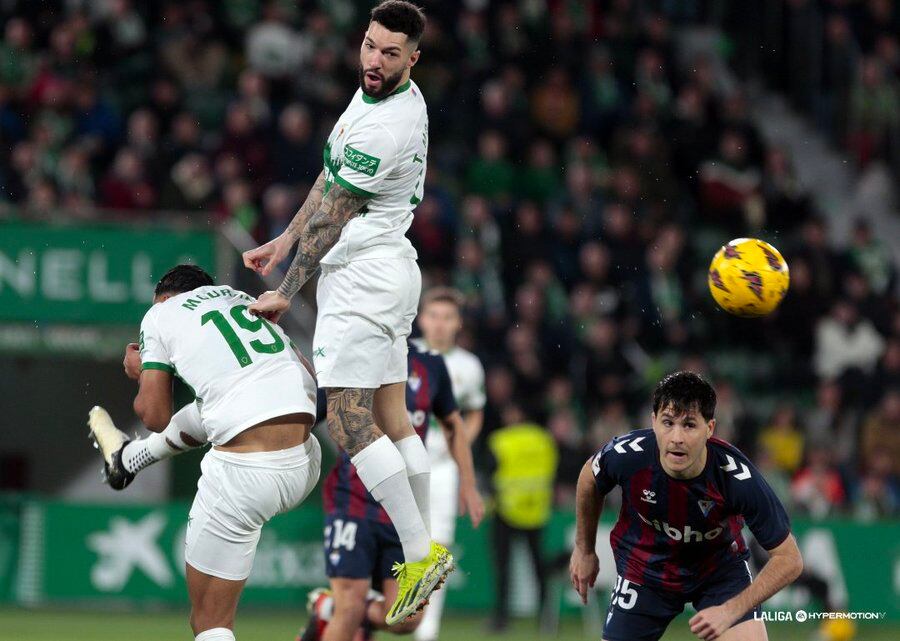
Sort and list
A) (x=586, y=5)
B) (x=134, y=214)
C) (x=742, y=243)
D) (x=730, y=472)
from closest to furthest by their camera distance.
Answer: (x=730, y=472) < (x=742, y=243) < (x=134, y=214) < (x=586, y=5)

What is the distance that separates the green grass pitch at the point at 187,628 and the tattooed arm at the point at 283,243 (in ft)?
19.6

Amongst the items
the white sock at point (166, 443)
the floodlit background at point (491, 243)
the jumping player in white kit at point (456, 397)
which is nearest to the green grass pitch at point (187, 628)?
the floodlit background at point (491, 243)

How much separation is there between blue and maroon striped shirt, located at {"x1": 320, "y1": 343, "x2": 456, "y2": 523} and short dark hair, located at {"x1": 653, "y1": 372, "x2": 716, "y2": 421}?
245cm

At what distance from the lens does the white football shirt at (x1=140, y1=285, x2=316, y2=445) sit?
24.5 ft

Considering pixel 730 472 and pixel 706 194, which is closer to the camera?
pixel 730 472

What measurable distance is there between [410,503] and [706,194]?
12.3m

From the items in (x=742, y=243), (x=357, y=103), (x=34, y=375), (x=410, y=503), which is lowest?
(x=34, y=375)

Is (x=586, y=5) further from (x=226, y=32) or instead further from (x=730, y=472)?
(x=730, y=472)

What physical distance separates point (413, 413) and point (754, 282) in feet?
8.16

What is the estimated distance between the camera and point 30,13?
1742cm

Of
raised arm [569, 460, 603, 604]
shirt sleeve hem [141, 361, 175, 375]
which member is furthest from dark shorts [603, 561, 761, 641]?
shirt sleeve hem [141, 361, 175, 375]

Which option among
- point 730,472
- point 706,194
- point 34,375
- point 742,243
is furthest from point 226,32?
point 730,472

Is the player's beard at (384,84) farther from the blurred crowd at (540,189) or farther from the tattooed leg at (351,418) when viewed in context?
the blurred crowd at (540,189)

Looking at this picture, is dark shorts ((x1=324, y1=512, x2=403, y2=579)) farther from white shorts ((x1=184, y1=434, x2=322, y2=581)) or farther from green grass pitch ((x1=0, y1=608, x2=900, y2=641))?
green grass pitch ((x1=0, y1=608, x2=900, y2=641))
